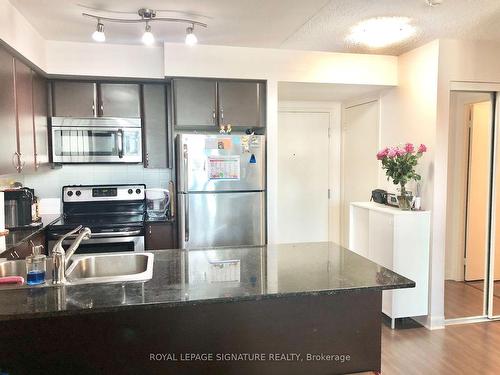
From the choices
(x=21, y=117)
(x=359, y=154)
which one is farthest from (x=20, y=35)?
(x=359, y=154)

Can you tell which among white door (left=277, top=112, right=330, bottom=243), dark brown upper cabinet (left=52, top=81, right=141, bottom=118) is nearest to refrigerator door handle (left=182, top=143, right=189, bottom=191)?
dark brown upper cabinet (left=52, top=81, right=141, bottom=118)

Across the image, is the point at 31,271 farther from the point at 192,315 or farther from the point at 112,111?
the point at 112,111

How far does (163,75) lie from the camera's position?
138 inches

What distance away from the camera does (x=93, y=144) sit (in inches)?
139

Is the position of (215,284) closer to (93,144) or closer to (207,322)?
(207,322)

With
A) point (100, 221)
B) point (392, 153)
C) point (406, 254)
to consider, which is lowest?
point (406, 254)

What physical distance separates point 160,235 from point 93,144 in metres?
1.03

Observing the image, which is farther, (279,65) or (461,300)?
(461,300)

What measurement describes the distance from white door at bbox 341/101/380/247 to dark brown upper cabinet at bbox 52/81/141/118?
226 cm

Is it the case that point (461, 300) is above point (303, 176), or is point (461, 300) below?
below

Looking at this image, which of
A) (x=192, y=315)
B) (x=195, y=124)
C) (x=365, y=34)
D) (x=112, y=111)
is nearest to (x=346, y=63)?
(x=365, y=34)

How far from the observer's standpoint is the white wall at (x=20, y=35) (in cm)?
240

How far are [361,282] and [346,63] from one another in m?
2.43

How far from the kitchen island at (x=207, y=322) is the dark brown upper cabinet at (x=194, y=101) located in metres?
1.72
